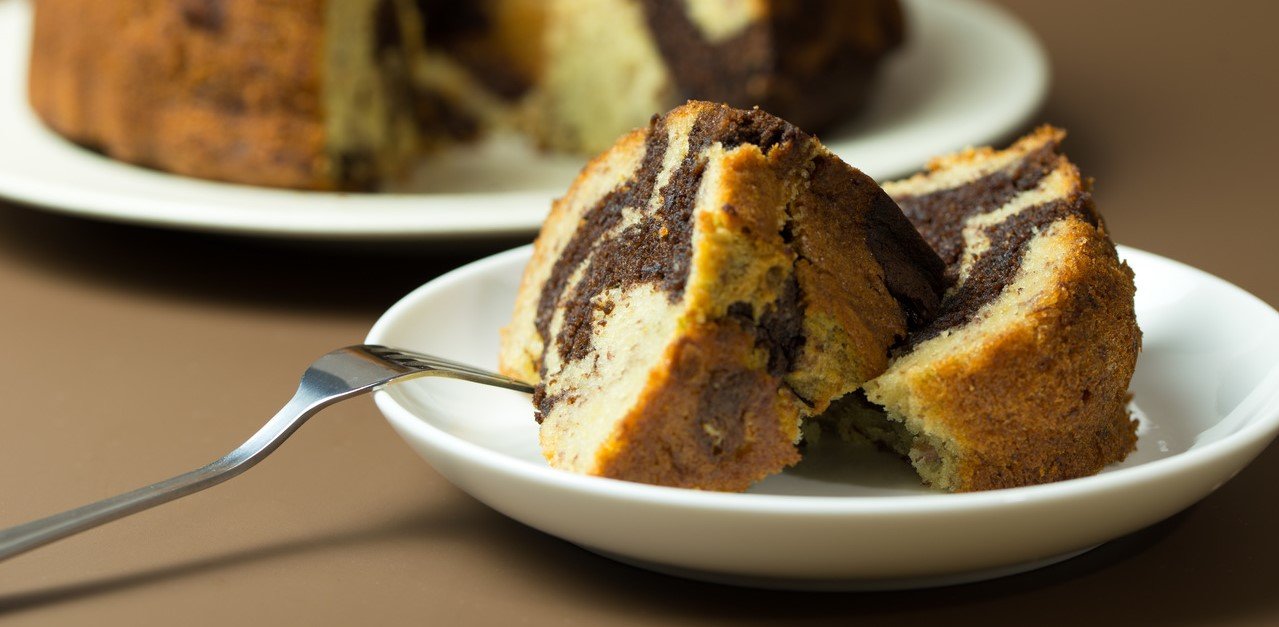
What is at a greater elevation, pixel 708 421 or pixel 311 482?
pixel 708 421

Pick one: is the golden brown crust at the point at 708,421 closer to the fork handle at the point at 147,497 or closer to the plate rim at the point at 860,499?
the plate rim at the point at 860,499

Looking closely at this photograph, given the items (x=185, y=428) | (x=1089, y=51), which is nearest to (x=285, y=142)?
(x=185, y=428)

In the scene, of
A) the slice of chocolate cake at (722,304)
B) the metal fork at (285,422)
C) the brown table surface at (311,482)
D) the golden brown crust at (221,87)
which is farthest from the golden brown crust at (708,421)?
the golden brown crust at (221,87)

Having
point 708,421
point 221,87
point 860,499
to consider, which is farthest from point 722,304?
point 221,87

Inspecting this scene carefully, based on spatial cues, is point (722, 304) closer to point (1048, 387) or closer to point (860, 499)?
point (860, 499)

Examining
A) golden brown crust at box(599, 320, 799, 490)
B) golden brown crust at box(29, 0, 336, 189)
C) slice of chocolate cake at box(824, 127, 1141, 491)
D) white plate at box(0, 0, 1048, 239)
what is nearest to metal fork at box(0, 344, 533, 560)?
golden brown crust at box(599, 320, 799, 490)

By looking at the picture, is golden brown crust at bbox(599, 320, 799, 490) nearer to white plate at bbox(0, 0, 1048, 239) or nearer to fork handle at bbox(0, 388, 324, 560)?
fork handle at bbox(0, 388, 324, 560)
